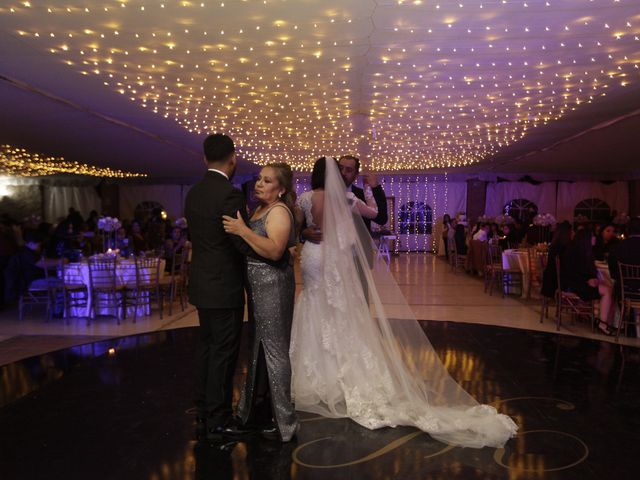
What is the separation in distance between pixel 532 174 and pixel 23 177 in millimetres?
18691

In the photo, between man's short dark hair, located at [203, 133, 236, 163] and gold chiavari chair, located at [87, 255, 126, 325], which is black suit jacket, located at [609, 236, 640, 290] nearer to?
man's short dark hair, located at [203, 133, 236, 163]

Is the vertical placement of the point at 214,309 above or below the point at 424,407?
above

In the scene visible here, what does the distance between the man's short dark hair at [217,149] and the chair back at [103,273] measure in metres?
4.53

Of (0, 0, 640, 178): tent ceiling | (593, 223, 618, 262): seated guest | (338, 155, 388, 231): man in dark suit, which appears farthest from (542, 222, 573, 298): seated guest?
(338, 155, 388, 231): man in dark suit

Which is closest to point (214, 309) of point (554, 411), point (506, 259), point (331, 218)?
point (331, 218)

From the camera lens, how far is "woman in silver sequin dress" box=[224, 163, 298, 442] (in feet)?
10.2

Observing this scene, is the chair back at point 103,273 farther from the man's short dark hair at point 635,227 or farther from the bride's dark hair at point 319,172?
the man's short dark hair at point 635,227

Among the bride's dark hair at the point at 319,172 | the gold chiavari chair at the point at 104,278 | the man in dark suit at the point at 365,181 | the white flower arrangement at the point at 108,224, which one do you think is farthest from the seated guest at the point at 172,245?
the bride's dark hair at the point at 319,172

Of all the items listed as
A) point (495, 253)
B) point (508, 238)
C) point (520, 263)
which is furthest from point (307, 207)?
point (508, 238)

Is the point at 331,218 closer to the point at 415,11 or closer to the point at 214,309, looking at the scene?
the point at 214,309

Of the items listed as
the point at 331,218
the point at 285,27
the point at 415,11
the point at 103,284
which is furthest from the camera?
the point at 103,284

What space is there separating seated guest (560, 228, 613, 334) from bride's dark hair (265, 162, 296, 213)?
444cm

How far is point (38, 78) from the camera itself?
248 inches

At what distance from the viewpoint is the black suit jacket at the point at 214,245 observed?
9.75 feet
